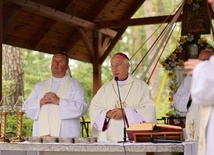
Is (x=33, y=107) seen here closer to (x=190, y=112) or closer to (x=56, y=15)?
(x=190, y=112)

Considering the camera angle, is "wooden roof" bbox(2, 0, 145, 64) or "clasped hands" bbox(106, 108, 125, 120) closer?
"clasped hands" bbox(106, 108, 125, 120)

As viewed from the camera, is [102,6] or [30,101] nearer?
[30,101]

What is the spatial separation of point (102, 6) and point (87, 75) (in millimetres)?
9137

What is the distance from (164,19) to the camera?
41.5ft

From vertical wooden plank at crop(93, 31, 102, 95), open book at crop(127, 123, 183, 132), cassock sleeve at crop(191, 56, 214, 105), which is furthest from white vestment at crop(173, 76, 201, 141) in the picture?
vertical wooden plank at crop(93, 31, 102, 95)

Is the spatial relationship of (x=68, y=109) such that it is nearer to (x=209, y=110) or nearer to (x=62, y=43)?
(x=209, y=110)

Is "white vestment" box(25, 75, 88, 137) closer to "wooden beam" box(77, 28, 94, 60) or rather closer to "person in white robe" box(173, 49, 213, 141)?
"person in white robe" box(173, 49, 213, 141)

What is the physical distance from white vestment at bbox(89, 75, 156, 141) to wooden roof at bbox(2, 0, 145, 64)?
4.05 m

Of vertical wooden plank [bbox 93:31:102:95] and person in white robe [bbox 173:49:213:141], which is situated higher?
vertical wooden plank [bbox 93:31:102:95]

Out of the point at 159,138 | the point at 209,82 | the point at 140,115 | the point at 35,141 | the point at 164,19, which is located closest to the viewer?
the point at 209,82

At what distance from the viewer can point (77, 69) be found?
22203mm

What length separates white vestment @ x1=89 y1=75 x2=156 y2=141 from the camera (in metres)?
7.04

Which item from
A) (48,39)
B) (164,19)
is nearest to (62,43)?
(48,39)

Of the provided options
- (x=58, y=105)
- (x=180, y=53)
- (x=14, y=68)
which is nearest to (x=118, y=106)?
(x=58, y=105)
